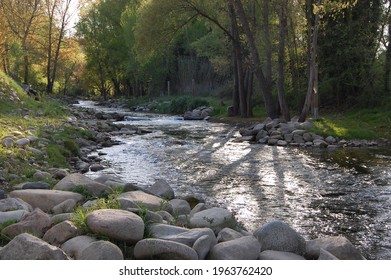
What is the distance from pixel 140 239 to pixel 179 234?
0.43 m

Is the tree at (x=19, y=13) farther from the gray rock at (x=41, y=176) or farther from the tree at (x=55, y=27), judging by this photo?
the gray rock at (x=41, y=176)

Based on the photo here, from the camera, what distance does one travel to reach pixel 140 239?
4473mm

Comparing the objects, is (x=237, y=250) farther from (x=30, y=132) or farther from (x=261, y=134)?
(x=261, y=134)

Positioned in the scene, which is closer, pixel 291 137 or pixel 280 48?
pixel 291 137

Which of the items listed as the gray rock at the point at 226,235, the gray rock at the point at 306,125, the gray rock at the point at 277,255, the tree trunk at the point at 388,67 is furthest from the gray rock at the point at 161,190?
the tree trunk at the point at 388,67

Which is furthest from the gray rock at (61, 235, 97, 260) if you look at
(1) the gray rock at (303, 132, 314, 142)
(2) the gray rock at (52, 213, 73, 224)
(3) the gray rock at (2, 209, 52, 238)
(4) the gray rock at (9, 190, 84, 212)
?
(1) the gray rock at (303, 132, 314, 142)

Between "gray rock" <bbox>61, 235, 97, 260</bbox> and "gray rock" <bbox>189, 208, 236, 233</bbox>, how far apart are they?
Answer: 1.49 meters

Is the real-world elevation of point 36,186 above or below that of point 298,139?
above

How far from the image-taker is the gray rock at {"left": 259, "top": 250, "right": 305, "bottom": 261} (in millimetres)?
4488

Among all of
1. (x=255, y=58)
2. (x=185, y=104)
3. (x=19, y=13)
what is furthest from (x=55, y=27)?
(x=255, y=58)

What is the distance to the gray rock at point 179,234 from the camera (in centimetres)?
451

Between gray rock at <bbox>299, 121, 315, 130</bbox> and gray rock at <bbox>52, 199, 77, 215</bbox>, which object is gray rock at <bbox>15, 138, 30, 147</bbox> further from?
gray rock at <bbox>299, 121, 315, 130</bbox>

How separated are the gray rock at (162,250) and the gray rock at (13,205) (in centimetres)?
204

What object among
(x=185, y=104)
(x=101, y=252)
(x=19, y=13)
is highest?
(x=19, y=13)
